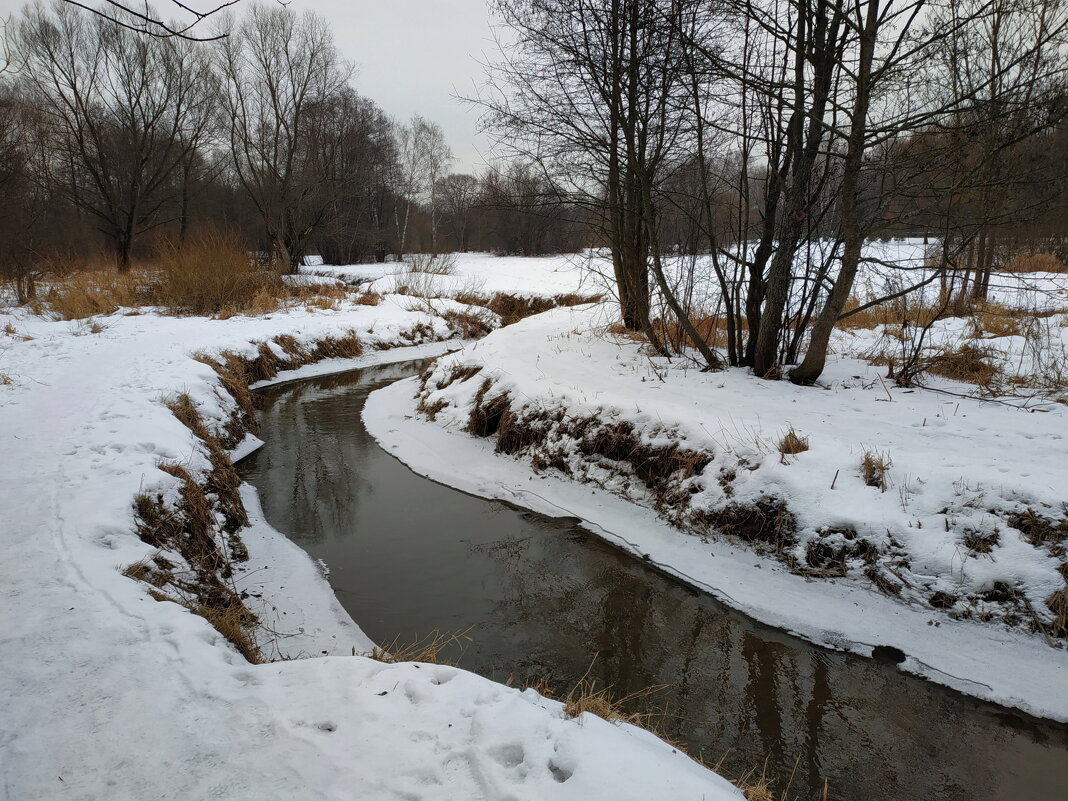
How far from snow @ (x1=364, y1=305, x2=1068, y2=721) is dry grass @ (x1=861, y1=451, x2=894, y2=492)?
53 mm

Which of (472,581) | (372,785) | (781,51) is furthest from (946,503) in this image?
(781,51)

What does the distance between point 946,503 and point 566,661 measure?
288 centimetres

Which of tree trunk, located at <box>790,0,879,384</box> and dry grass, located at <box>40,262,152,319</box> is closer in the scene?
tree trunk, located at <box>790,0,879,384</box>

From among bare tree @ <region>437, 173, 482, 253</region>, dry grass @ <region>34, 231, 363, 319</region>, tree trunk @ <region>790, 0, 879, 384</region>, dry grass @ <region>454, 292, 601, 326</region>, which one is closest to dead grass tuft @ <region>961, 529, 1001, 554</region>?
tree trunk @ <region>790, 0, 879, 384</region>

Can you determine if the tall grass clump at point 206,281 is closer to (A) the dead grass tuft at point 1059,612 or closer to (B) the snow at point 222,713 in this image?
(B) the snow at point 222,713

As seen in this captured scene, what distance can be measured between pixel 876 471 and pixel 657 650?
2.22 meters

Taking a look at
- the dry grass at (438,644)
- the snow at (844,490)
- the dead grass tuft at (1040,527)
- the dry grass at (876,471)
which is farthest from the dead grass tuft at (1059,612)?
the dry grass at (438,644)

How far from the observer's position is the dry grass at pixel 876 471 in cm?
439

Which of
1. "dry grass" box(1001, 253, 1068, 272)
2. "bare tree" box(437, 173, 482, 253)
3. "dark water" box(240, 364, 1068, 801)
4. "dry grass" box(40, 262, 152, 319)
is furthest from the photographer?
"bare tree" box(437, 173, 482, 253)

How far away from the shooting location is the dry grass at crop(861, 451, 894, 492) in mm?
4391

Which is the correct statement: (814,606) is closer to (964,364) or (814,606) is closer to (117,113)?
(964,364)

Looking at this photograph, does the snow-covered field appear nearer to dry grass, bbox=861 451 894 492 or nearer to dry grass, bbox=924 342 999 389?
dry grass, bbox=861 451 894 492

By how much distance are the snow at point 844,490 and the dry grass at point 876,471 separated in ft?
0.18

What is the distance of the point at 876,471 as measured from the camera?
14.6 feet
